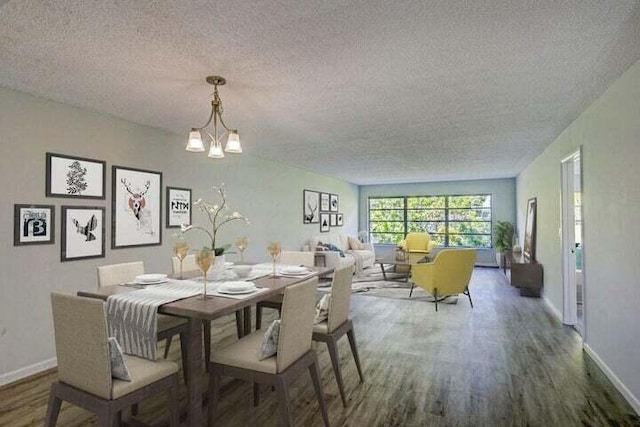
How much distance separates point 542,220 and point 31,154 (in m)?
6.23

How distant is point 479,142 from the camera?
4.71 metres

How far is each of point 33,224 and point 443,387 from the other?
3509 mm

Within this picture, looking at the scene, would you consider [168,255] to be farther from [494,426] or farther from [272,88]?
[494,426]

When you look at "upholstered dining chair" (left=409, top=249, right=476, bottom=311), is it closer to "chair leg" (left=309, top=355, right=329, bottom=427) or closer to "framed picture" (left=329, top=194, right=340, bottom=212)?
"chair leg" (left=309, top=355, right=329, bottom=427)

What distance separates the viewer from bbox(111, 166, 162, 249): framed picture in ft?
11.5

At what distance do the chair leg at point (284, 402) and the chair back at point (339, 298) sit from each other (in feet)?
2.30

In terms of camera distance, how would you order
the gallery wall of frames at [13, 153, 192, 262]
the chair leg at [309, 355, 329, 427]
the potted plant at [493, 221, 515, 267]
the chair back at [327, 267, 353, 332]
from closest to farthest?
the chair leg at [309, 355, 329, 427], the chair back at [327, 267, 353, 332], the gallery wall of frames at [13, 153, 192, 262], the potted plant at [493, 221, 515, 267]

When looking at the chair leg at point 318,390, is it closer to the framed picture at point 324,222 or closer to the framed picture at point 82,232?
the framed picture at point 82,232

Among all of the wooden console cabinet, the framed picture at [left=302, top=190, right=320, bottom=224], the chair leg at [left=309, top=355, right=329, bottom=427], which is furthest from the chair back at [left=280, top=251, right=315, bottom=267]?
the wooden console cabinet

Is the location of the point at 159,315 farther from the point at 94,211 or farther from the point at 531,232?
the point at 531,232

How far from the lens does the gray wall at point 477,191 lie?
8.94m

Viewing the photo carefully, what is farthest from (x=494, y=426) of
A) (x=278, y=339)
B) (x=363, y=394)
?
(x=278, y=339)

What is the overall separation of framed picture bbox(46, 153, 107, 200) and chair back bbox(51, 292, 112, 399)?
69.8 inches

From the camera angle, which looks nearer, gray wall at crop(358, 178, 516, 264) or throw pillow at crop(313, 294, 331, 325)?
throw pillow at crop(313, 294, 331, 325)
